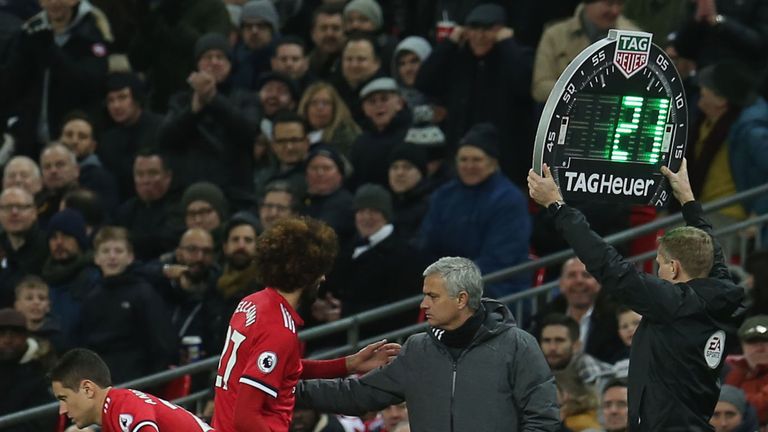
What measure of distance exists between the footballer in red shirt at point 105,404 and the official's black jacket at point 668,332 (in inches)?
74.7

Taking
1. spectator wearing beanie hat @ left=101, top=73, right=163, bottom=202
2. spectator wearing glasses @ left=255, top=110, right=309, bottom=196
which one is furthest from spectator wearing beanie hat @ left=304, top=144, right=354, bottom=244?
spectator wearing beanie hat @ left=101, top=73, right=163, bottom=202

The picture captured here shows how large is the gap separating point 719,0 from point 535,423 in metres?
6.75

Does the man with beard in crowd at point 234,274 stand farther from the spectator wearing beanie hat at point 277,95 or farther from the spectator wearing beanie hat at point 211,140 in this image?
the spectator wearing beanie hat at point 277,95

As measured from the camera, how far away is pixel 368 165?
14727mm

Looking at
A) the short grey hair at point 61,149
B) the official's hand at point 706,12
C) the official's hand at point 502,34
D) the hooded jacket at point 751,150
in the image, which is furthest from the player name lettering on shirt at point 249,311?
the short grey hair at point 61,149

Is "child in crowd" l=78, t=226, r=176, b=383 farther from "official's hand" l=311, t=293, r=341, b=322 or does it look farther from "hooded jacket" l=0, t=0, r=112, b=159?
"hooded jacket" l=0, t=0, r=112, b=159

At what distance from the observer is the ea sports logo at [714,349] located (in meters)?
8.20

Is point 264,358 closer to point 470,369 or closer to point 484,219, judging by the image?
point 470,369

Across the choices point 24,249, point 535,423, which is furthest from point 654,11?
point 535,423

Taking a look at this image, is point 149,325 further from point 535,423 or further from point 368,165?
point 535,423

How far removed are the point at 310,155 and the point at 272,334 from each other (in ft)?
19.7

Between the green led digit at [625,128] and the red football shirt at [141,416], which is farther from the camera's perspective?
the green led digit at [625,128]

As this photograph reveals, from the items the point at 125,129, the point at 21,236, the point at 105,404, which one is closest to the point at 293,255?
the point at 105,404

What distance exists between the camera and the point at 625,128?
8578mm
